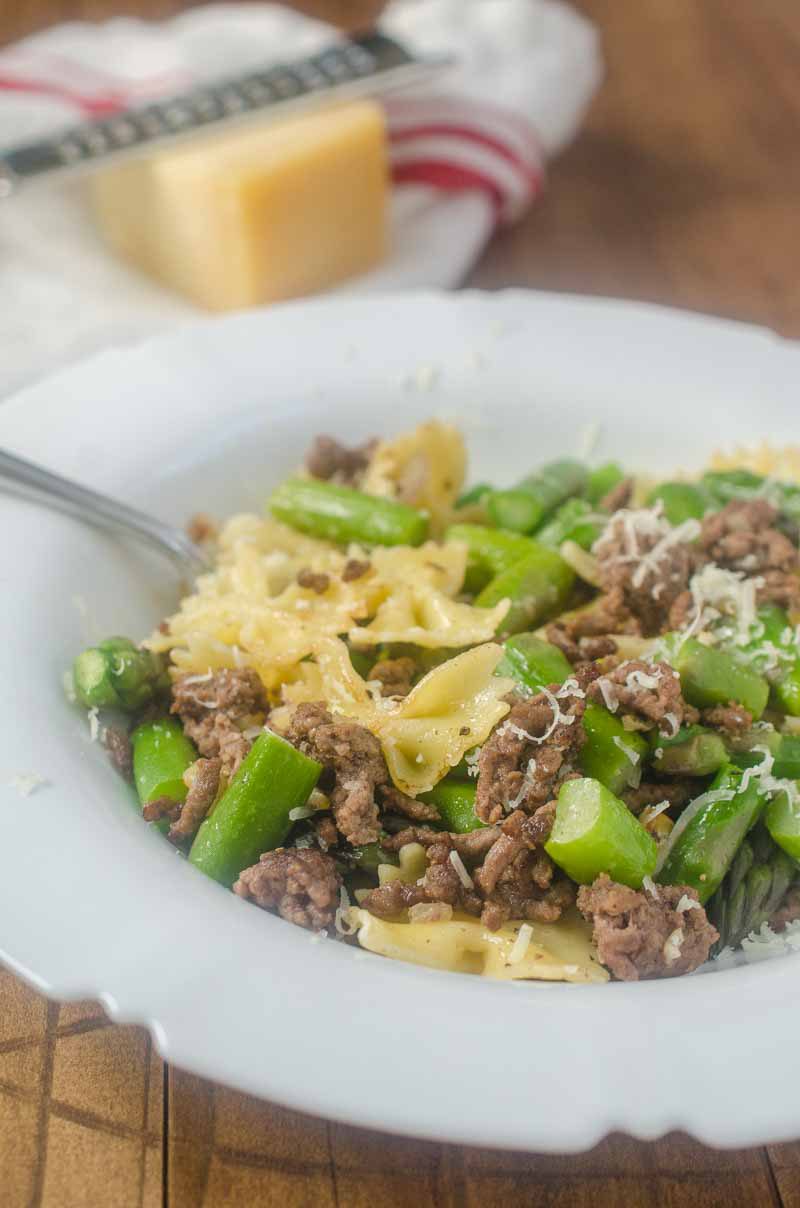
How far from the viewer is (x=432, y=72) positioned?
6.16 metres

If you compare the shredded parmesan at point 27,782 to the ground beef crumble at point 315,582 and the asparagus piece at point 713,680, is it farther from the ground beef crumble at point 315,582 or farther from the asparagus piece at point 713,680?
the asparagus piece at point 713,680

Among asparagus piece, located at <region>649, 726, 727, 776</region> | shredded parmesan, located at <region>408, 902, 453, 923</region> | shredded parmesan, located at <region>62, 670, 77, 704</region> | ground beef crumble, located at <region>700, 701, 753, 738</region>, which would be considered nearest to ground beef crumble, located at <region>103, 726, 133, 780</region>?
shredded parmesan, located at <region>62, 670, 77, 704</region>

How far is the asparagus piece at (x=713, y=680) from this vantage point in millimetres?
3461

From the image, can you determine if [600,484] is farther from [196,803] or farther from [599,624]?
[196,803]

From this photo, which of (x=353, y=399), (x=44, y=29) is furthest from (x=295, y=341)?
(x=44, y=29)

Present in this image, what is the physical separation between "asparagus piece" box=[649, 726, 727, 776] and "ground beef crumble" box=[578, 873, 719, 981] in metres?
0.39

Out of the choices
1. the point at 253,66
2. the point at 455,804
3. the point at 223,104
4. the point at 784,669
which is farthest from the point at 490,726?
the point at 253,66

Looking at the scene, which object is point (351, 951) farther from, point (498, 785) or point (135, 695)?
point (135, 695)

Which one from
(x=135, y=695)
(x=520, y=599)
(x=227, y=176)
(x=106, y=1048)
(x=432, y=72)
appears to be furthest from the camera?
(x=432, y=72)

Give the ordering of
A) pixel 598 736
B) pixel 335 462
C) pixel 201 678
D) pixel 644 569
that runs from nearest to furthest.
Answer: pixel 598 736 < pixel 201 678 < pixel 644 569 < pixel 335 462

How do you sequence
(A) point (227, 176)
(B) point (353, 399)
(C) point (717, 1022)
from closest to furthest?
(C) point (717, 1022) → (B) point (353, 399) → (A) point (227, 176)

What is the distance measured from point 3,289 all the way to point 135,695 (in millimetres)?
2949

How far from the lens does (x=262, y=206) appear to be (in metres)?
5.65

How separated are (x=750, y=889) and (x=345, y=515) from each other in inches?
63.9
